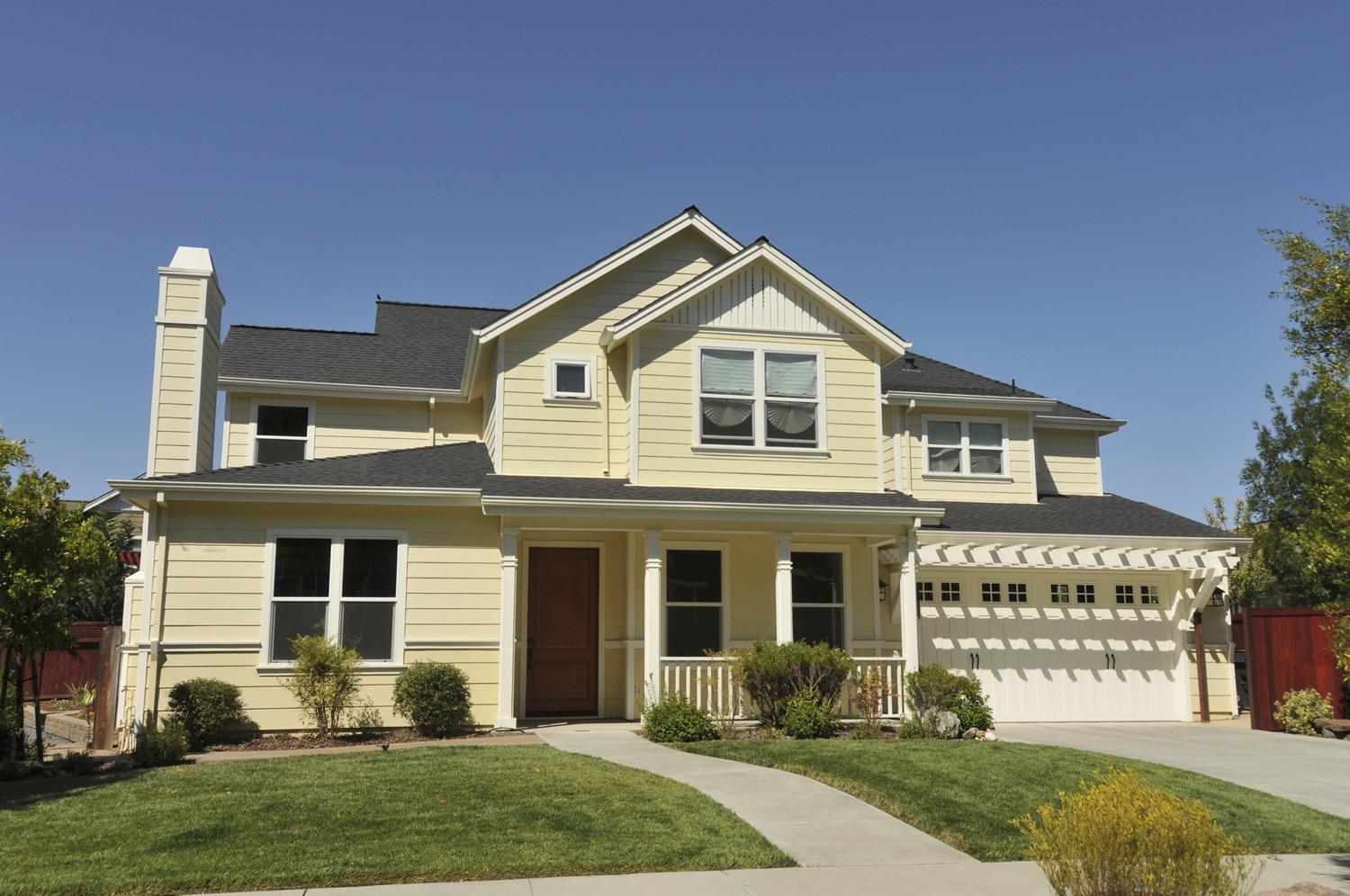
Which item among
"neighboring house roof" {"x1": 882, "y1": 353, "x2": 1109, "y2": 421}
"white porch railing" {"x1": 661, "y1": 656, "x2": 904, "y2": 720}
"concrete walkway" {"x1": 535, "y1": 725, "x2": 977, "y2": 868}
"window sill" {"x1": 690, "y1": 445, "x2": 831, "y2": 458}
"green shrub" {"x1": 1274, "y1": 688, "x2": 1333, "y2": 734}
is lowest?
"concrete walkway" {"x1": 535, "y1": 725, "x2": 977, "y2": 868}

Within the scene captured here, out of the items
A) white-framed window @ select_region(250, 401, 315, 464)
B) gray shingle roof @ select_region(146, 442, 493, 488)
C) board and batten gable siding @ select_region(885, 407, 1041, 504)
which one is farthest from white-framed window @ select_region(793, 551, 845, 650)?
white-framed window @ select_region(250, 401, 315, 464)

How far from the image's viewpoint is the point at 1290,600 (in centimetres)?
3441

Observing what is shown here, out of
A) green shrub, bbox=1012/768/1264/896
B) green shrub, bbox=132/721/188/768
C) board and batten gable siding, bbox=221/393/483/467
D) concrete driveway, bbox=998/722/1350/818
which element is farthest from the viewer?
board and batten gable siding, bbox=221/393/483/467

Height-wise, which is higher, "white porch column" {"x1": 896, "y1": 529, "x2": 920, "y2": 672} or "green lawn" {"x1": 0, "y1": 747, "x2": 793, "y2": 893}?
"white porch column" {"x1": 896, "y1": 529, "x2": 920, "y2": 672}

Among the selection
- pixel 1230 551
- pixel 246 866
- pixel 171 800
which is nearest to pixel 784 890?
pixel 246 866

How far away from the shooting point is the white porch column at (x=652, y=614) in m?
14.9

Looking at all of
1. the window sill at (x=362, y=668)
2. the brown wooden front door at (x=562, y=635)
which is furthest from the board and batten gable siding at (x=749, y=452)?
the window sill at (x=362, y=668)

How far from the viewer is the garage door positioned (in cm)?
1792

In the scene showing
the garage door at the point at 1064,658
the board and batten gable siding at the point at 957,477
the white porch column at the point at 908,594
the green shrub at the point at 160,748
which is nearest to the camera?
the green shrub at the point at 160,748

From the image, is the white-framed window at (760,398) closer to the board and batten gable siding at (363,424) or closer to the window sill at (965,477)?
the window sill at (965,477)

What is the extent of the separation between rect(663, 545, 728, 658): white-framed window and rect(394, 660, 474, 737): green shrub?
3.30m

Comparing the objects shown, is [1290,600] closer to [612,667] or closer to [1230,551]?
[1230,551]

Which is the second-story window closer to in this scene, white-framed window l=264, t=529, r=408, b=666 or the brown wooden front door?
white-framed window l=264, t=529, r=408, b=666

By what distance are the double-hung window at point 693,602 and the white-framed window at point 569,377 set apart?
287cm
